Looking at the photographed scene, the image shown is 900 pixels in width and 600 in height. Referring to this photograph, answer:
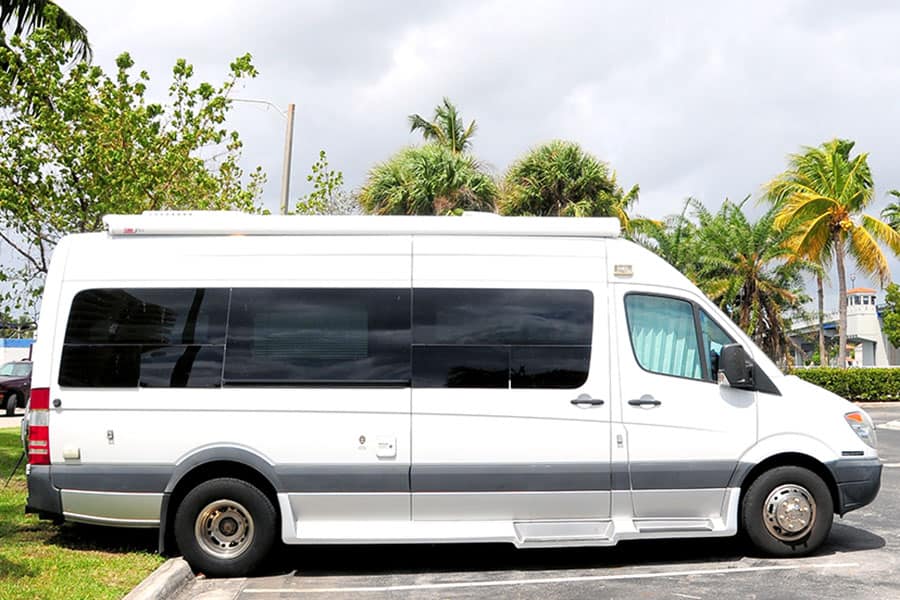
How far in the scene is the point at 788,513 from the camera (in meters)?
7.87

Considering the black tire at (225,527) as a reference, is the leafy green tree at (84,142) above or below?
above

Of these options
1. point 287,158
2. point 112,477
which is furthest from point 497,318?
point 287,158

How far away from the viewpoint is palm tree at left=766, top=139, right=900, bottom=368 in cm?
3488

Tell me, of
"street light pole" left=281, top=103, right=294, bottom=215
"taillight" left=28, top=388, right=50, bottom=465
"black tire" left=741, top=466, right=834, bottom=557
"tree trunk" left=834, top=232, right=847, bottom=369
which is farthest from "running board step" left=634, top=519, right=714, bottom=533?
"tree trunk" left=834, top=232, right=847, bottom=369

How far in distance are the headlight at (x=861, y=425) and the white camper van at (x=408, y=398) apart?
2cm

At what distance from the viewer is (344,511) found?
300 inches

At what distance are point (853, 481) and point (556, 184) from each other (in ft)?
69.7

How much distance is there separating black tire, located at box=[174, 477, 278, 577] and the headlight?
482 cm

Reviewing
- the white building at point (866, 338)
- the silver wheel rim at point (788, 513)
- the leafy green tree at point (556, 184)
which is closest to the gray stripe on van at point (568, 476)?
the silver wheel rim at point (788, 513)

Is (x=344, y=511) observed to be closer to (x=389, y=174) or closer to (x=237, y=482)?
(x=237, y=482)

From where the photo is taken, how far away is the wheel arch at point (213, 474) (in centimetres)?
756

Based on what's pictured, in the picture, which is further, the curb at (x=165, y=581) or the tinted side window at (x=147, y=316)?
the tinted side window at (x=147, y=316)

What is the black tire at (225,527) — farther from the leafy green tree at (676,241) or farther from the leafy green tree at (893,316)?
the leafy green tree at (893,316)

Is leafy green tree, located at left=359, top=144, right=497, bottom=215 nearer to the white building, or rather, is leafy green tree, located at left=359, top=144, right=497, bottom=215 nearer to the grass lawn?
the grass lawn
